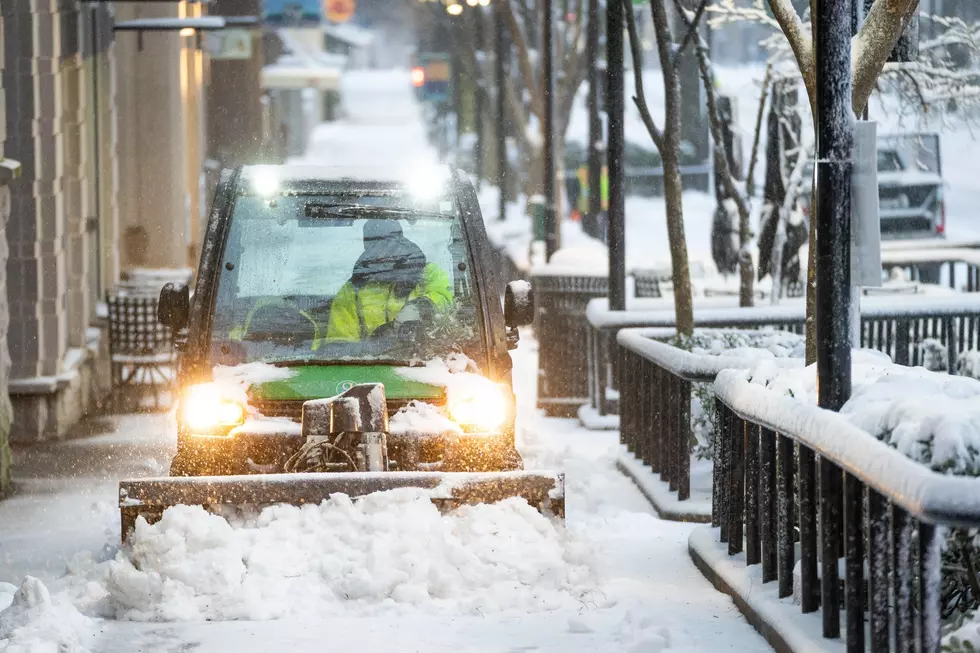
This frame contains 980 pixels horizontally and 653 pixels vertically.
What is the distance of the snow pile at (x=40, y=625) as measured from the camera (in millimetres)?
6531

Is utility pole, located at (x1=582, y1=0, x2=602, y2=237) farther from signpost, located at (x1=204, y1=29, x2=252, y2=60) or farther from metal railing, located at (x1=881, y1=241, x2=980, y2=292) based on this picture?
signpost, located at (x1=204, y1=29, x2=252, y2=60)

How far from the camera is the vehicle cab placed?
26.9ft

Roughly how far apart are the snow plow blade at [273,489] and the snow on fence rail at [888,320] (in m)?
5.56

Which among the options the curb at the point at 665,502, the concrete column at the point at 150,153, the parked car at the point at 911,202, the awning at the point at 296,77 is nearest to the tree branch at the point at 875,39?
the curb at the point at 665,502

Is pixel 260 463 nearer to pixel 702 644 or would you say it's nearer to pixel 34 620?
pixel 34 620

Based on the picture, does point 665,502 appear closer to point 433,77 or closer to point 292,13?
point 292,13

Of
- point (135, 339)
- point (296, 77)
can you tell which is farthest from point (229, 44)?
point (296, 77)

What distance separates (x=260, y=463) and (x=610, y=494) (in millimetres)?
3346

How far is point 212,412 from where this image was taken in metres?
8.20

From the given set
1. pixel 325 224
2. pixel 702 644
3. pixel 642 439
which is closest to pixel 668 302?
pixel 642 439

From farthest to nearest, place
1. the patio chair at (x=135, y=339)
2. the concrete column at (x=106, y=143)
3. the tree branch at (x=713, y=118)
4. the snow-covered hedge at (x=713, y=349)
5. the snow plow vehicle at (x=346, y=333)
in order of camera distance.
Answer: the concrete column at (x=106, y=143), the patio chair at (x=135, y=339), the tree branch at (x=713, y=118), the snow-covered hedge at (x=713, y=349), the snow plow vehicle at (x=346, y=333)

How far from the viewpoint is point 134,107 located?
67.5ft

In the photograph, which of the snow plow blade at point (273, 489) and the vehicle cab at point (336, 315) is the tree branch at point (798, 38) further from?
the snow plow blade at point (273, 489)

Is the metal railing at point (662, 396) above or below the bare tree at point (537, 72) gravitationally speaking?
below
